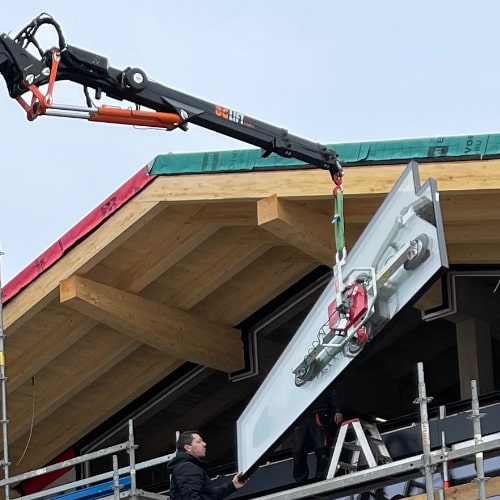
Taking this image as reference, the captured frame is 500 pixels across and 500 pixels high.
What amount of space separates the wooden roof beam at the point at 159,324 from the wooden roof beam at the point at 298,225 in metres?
1.65

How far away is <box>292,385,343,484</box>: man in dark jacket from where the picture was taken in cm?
1298

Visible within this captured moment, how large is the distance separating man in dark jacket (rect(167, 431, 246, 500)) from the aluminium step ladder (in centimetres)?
168

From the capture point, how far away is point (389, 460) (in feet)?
41.7

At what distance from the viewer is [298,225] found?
13.0 m

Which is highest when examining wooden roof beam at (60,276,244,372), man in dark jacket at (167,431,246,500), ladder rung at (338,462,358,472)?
wooden roof beam at (60,276,244,372)

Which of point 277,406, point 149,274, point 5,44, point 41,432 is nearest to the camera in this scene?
point 5,44

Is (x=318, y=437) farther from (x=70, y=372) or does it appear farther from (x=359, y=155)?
(x=70, y=372)

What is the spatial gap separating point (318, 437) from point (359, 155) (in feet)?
8.04

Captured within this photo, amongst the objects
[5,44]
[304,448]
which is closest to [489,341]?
[304,448]

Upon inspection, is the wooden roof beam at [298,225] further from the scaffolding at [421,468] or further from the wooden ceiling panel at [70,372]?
the wooden ceiling panel at [70,372]

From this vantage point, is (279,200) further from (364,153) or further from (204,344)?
(204,344)

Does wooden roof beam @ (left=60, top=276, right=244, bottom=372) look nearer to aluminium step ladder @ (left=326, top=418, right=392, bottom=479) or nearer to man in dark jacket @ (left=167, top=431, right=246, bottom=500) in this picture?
aluminium step ladder @ (left=326, top=418, right=392, bottom=479)

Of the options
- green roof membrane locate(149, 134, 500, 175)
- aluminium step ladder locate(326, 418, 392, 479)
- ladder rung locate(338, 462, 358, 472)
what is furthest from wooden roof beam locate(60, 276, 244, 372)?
ladder rung locate(338, 462, 358, 472)

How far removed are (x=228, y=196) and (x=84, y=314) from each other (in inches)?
84.9
